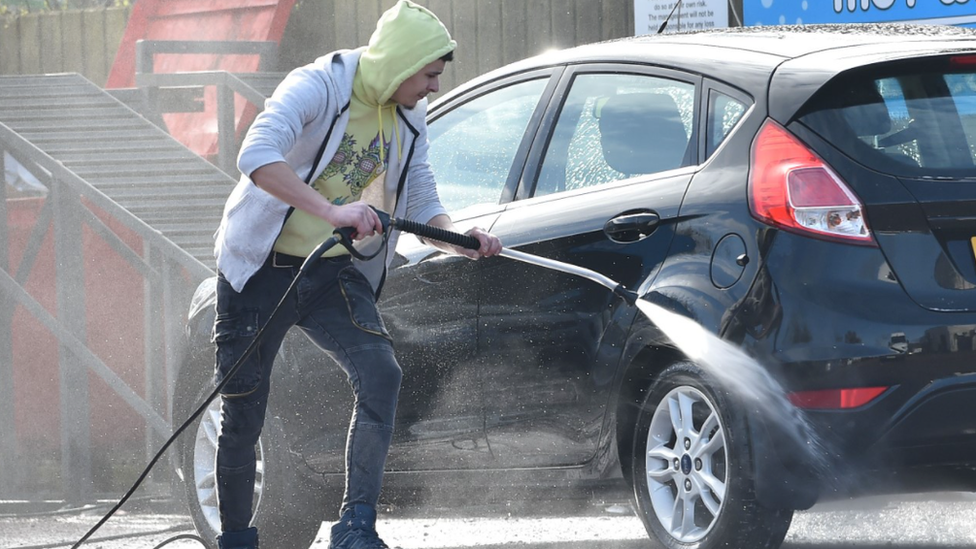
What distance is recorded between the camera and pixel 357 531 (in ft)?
13.3

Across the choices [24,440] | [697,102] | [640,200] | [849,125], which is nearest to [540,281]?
[640,200]

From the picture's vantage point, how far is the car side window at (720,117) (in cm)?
426

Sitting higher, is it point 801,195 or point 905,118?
point 905,118

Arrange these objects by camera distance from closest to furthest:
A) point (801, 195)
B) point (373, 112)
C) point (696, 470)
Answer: point (801, 195) → point (696, 470) → point (373, 112)

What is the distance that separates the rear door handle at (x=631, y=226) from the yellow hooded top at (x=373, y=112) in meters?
0.68

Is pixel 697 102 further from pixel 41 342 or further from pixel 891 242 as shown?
pixel 41 342

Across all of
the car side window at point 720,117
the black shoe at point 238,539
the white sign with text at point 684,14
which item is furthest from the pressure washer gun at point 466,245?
the white sign with text at point 684,14

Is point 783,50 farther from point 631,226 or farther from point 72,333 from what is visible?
point 72,333

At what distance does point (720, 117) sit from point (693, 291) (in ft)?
1.80

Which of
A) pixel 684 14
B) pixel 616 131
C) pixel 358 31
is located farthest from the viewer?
pixel 358 31

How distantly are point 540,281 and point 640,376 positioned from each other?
484 millimetres

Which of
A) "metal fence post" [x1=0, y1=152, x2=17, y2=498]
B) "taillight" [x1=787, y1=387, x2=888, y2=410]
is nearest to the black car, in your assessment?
"taillight" [x1=787, y1=387, x2=888, y2=410]

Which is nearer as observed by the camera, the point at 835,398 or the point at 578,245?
the point at 835,398

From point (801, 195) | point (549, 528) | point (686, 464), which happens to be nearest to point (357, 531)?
point (686, 464)
